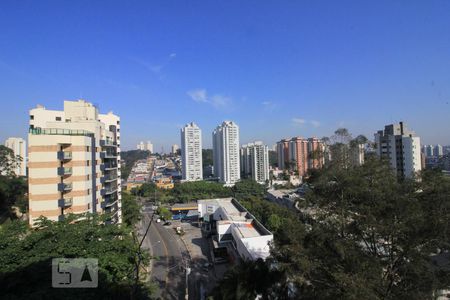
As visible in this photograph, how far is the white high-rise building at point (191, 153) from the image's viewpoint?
54312 millimetres

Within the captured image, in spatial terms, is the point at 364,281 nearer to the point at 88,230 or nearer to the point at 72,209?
the point at 88,230

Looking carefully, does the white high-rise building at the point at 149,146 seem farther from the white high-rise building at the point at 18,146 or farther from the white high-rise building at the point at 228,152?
the white high-rise building at the point at 228,152

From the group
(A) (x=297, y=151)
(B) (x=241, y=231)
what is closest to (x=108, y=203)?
(B) (x=241, y=231)

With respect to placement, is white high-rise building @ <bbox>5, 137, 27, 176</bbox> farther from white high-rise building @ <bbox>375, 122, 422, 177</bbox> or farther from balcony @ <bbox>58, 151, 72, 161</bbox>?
white high-rise building @ <bbox>375, 122, 422, 177</bbox>

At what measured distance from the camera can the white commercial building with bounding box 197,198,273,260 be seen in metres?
14.0

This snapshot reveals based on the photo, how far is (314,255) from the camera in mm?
6121

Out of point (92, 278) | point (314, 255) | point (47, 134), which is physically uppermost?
point (47, 134)

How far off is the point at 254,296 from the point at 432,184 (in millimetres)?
4700

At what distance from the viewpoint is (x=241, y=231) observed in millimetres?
16250

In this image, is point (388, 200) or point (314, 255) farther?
point (314, 255)

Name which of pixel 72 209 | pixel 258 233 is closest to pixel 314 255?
pixel 258 233

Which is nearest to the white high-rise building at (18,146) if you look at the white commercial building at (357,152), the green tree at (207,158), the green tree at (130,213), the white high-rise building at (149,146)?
the green tree at (130,213)

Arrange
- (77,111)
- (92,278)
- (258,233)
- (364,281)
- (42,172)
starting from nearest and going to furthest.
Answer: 1. (364,281)
2. (92,278)
3. (42,172)
4. (258,233)
5. (77,111)

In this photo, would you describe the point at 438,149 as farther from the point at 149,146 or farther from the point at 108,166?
the point at 149,146
